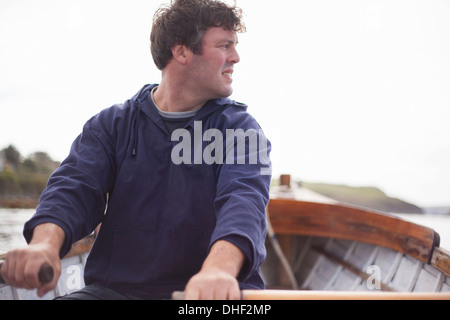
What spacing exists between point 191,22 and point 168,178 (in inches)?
19.0

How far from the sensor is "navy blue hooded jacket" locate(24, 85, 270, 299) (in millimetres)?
979

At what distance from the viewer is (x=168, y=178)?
1.08m

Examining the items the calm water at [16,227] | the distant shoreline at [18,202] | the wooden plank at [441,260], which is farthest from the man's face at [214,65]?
the distant shoreline at [18,202]

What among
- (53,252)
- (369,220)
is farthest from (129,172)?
(369,220)

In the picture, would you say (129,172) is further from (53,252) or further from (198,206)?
(53,252)

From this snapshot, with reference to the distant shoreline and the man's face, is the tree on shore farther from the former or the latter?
the man's face

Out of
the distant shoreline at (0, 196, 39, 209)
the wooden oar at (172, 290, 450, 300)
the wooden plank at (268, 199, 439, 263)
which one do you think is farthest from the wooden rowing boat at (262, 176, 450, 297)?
the distant shoreline at (0, 196, 39, 209)

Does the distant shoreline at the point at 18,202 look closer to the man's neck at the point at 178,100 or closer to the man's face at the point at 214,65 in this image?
the man's neck at the point at 178,100

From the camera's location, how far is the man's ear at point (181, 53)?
1.18 m

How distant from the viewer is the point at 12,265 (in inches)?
31.0

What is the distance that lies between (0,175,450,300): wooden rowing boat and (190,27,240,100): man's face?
855 millimetres
